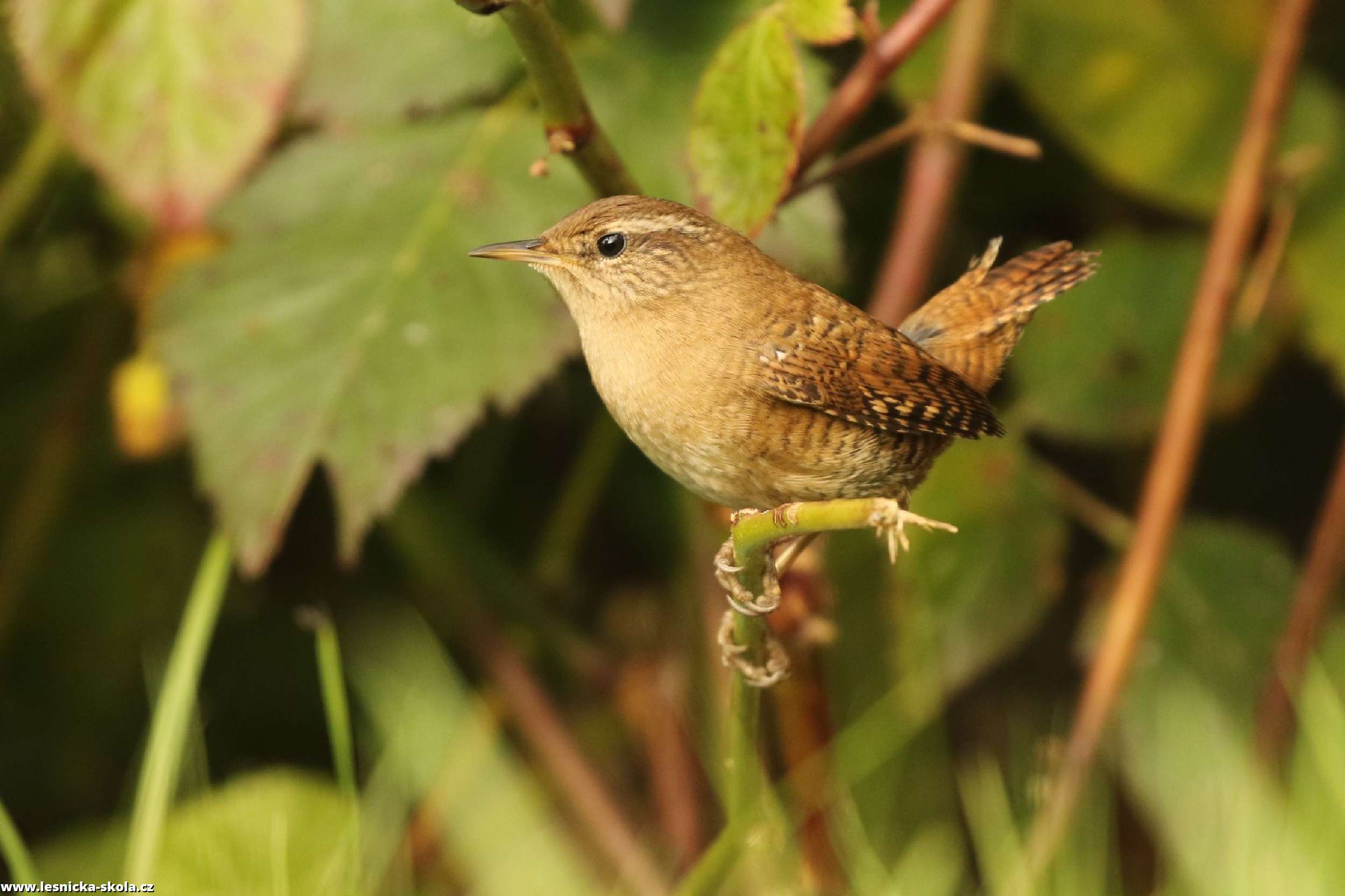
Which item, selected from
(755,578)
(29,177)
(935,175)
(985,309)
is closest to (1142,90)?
(935,175)

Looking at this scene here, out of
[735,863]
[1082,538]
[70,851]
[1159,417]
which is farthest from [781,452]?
[1082,538]

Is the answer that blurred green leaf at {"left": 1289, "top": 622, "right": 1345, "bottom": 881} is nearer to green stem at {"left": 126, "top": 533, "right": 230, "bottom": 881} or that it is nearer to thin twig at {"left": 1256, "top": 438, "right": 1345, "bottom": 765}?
thin twig at {"left": 1256, "top": 438, "right": 1345, "bottom": 765}

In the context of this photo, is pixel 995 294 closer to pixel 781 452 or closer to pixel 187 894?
pixel 781 452

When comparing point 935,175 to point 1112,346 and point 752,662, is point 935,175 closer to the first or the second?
point 1112,346

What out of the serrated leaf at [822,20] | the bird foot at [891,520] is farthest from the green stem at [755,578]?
the serrated leaf at [822,20]

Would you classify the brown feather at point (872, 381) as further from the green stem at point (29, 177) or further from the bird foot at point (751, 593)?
the green stem at point (29, 177)

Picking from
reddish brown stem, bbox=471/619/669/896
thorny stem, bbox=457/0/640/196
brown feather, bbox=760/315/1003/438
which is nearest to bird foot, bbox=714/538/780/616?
brown feather, bbox=760/315/1003/438
